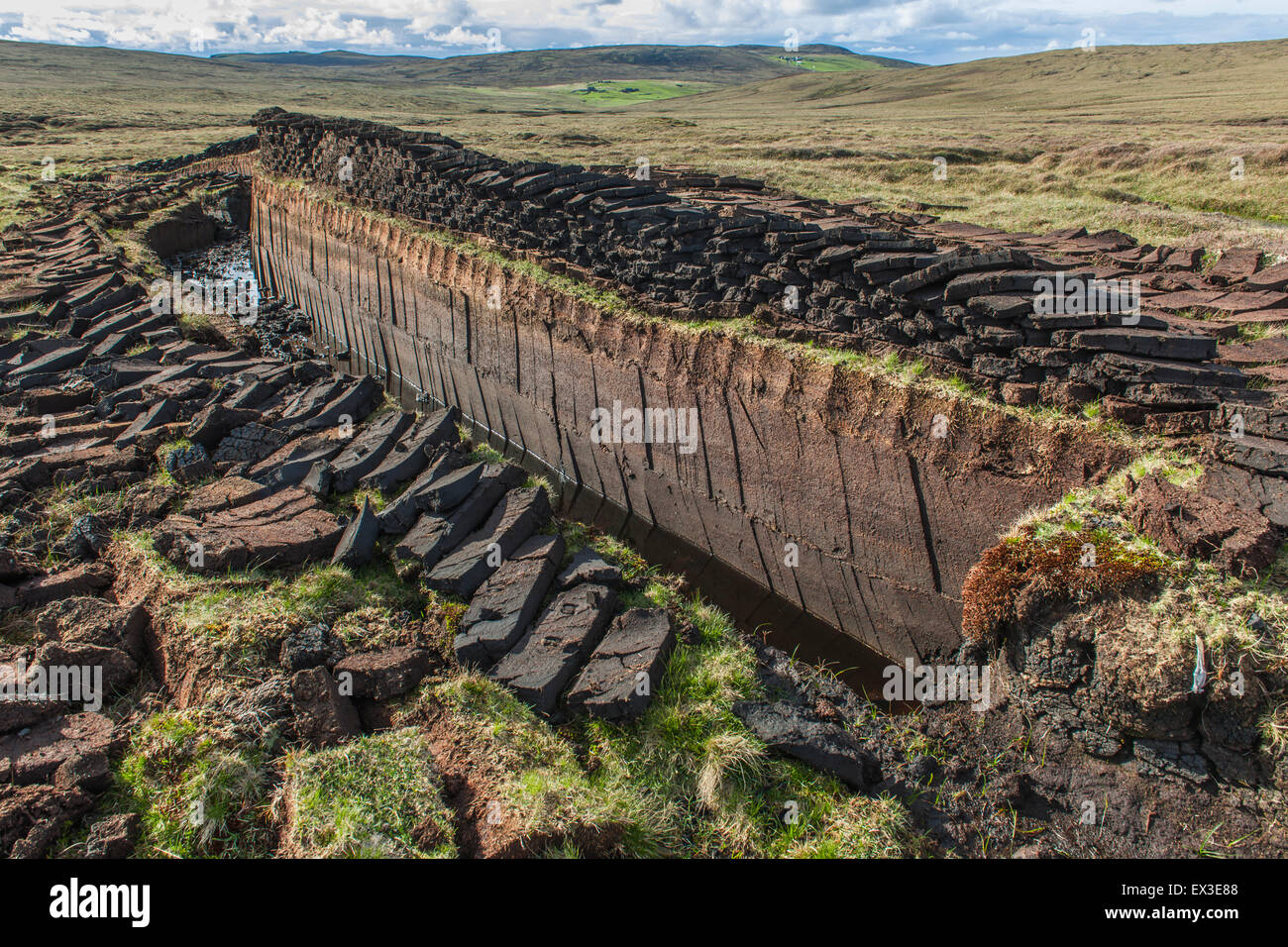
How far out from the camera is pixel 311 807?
410cm

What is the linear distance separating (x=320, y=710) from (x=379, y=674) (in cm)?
51

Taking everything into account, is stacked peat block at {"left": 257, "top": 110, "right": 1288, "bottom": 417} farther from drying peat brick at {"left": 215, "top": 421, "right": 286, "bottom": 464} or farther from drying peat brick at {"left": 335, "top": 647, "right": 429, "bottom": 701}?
drying peat brick at {"left": 335, "top": 647, "right": 429, "bottom": 701}

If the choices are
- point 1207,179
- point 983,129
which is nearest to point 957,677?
point 1207,179

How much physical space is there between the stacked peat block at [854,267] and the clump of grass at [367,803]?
5.36 metres

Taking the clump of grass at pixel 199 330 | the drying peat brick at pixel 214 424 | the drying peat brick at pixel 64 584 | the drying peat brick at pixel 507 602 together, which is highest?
the clump of grass at pixel 199 330

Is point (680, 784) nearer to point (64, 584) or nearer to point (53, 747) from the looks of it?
point (53, 747)

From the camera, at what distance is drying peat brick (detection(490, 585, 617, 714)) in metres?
5.39

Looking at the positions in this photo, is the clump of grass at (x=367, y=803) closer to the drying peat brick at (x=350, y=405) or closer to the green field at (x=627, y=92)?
the drying peat brick at (x=350, y=405)

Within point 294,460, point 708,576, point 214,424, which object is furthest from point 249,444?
point 708,576

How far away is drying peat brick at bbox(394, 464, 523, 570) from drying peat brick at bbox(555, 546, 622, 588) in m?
1.17

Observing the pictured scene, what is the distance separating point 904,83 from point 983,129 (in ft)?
164

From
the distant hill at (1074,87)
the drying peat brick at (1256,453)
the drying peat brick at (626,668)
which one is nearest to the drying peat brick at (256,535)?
the drying peat brick at (626,668)

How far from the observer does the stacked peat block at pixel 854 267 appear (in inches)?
222
